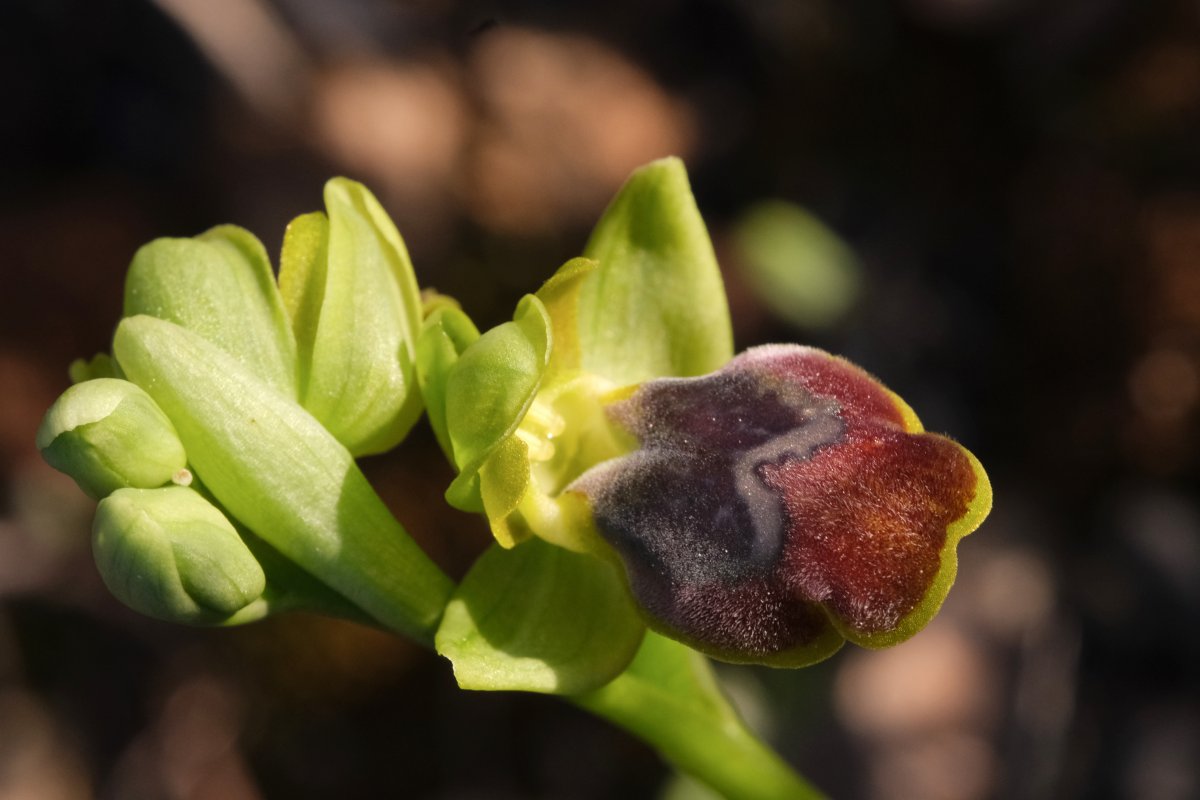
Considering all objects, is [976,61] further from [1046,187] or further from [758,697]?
[758,697]

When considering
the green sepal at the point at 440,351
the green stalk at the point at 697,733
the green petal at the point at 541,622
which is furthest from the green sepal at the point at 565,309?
the green stalk at the point at 697,733

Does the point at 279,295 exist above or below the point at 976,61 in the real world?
above

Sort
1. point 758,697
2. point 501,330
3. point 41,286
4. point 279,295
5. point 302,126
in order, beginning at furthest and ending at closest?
point 302,126 → point 41,286 → point 758,697 → point 279,295 → point 501,330

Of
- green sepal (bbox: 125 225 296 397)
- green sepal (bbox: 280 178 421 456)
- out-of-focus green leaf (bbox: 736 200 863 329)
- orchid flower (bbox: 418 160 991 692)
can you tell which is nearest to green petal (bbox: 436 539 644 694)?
orchid flower (bbox: 418 160 991 692)

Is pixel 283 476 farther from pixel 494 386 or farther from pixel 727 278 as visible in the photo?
pixel 727 278

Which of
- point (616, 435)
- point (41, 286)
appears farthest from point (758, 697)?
point (41, 286)

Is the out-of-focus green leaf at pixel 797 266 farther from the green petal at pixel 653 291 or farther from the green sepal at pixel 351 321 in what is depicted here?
the green sepal at pixel 351 321

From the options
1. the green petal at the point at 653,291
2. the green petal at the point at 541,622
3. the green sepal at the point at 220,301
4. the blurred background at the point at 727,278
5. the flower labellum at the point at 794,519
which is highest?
the green sepal at the point at 220,301
